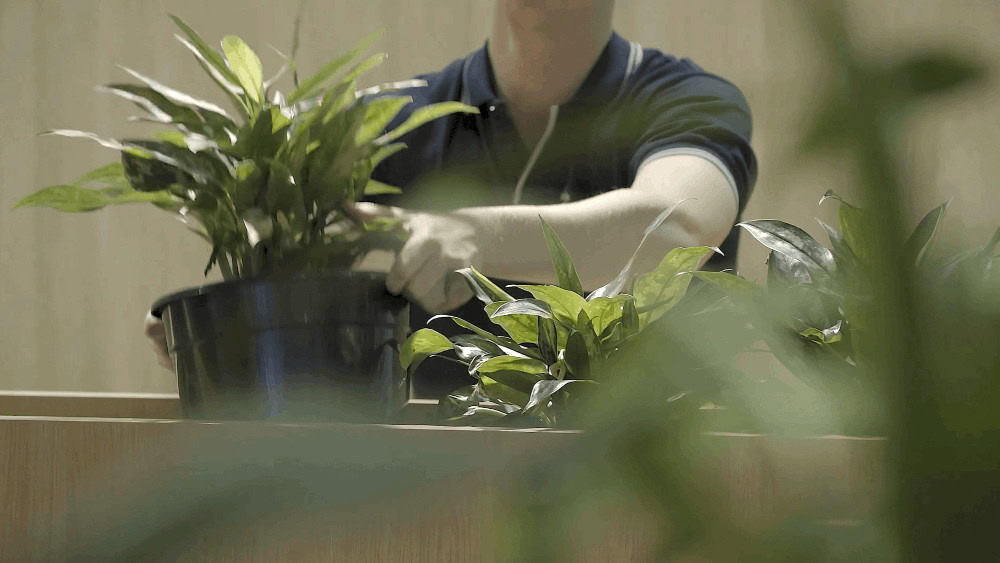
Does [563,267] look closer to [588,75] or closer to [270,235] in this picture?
[270,235]

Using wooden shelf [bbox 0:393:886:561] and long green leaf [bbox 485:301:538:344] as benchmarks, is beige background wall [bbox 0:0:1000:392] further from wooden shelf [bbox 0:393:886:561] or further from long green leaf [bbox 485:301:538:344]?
wooden shelf [bbox 0:393:886:561]

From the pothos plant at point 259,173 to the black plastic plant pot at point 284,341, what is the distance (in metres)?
0.02

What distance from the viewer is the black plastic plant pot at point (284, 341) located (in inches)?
20.6

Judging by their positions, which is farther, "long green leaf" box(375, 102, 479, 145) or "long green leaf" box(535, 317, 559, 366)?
"long green leaf" box(375, 102, 479, 145)

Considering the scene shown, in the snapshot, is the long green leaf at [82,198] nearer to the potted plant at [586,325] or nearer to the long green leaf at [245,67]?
the long green leaf at [245,67]

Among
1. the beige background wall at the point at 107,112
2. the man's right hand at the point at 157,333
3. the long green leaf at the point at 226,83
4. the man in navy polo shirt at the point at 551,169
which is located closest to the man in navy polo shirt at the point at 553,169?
the man in navy polo shirt at the point at 551,169

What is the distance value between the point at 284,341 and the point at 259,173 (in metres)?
0.10

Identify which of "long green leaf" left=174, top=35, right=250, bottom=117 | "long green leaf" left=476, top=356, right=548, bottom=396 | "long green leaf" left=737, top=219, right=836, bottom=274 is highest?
"long green leaf" left=174, top=35, right=250, bottom=117

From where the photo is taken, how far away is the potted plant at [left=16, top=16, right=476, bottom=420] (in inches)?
20.7

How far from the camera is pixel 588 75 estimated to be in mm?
1184

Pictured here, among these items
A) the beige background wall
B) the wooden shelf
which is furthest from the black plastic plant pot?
the beige background wall

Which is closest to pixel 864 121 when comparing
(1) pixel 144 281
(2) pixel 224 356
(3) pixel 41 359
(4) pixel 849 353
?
(4) pixel 849 353

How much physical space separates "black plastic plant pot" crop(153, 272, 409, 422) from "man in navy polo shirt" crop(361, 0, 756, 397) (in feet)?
0.12

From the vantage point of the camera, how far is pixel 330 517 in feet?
0.15
